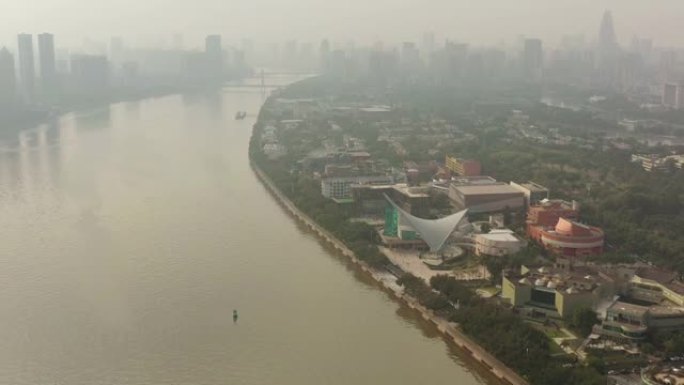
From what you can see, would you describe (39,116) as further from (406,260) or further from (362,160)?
(406,260)

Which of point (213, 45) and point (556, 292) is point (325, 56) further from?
point (556, 292)

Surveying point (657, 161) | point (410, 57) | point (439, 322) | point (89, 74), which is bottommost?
point (439, 322)

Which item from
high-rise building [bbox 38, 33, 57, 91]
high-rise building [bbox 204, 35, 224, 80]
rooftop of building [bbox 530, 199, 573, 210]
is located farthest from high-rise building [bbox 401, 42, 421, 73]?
rooftop of building [bbox 530, 199, 573, 210]

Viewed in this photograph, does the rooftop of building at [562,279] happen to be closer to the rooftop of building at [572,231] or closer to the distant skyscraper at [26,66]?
the rooftop of building at [572,231]

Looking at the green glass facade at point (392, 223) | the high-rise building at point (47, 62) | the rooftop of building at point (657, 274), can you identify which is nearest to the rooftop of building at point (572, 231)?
the rooftop of building at point (657, 274)

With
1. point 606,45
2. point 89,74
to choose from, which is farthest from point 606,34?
point 89,74
